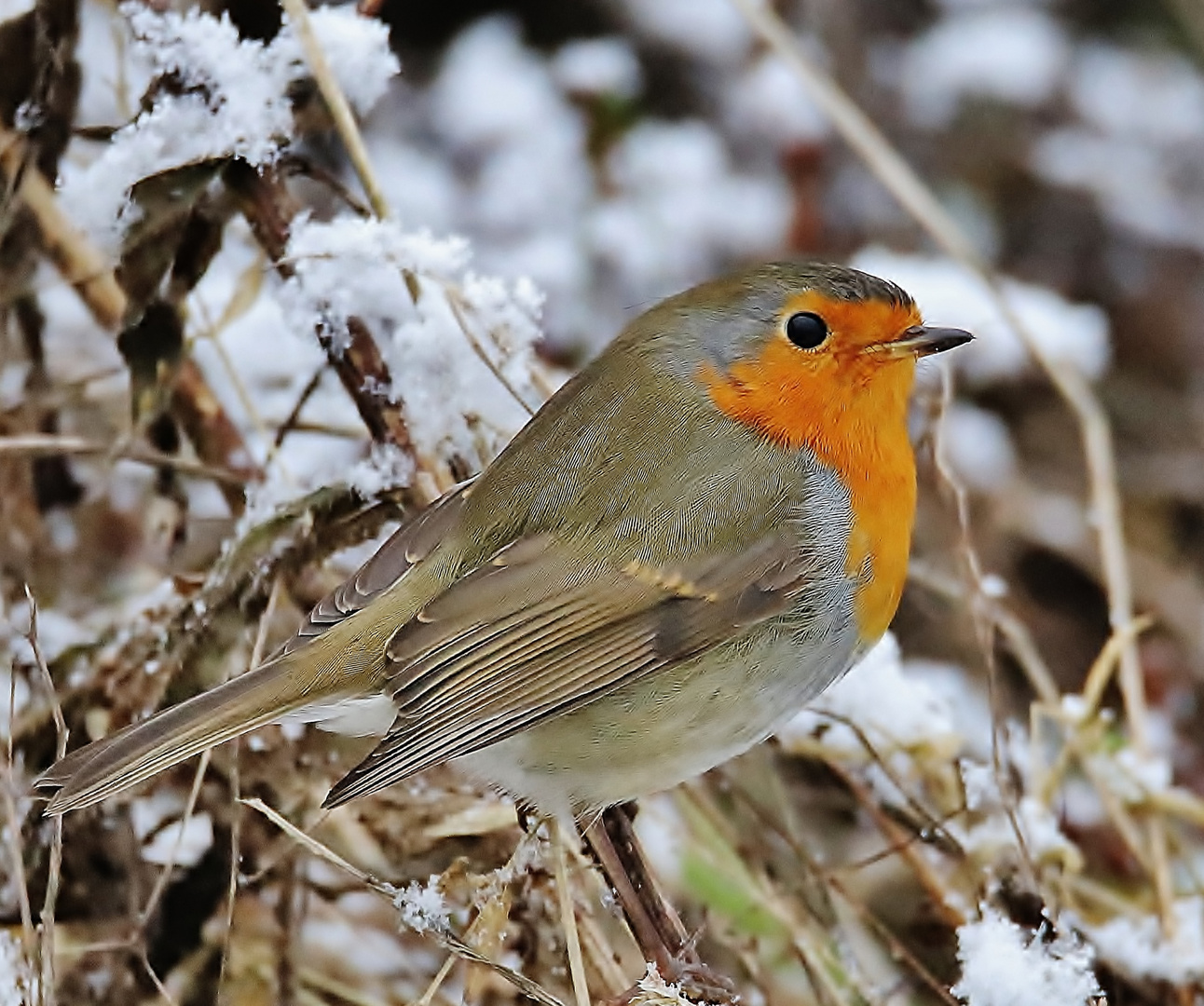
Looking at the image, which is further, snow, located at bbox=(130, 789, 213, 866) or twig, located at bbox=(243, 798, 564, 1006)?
snow, located at bbox=(130, 789, 213, 866)

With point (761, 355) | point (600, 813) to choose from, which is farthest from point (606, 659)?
point (761, 355)

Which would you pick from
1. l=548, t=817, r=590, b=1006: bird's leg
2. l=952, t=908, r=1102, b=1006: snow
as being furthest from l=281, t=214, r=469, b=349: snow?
l=952, t=908, r=1102, b=1006: snow

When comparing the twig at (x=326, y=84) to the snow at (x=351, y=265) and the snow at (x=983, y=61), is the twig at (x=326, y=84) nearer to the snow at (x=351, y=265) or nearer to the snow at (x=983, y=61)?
the snow at (x=351, y=265)

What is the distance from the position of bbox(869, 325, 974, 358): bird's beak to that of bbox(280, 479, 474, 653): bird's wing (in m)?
0.61

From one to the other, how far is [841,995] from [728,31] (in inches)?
129

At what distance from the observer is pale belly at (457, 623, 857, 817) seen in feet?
6.94

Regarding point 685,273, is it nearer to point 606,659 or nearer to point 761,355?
point 761,355

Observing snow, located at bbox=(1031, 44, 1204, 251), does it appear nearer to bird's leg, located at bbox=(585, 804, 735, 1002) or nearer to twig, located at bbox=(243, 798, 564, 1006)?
bird's leg, located at bbox=(585, 804, 735, 1002)

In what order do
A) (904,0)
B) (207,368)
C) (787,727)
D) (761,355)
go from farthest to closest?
(904,0) < (207,368) < (787,727) < (761,355)

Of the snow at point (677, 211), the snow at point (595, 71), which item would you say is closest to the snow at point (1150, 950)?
the snow at point (677, 211)

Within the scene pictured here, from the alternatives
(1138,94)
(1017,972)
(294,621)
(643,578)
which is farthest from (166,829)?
(1138,94)

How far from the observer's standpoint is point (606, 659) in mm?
2162

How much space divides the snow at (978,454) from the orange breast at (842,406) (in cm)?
184

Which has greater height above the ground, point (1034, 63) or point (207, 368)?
point (1034, 63)
